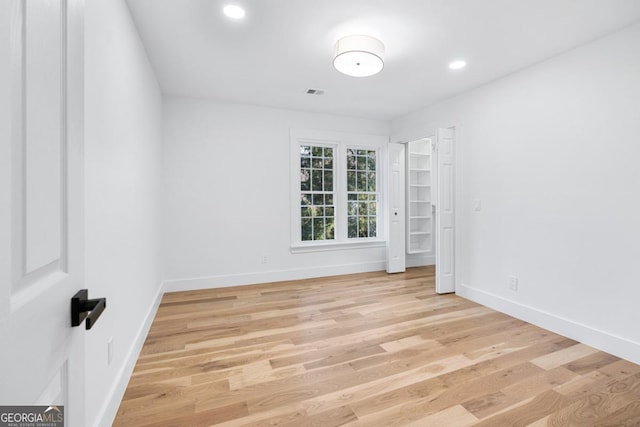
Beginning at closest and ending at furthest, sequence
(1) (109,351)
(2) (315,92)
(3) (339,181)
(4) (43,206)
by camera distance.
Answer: (4) (43,206) < (1) (109,351) < (2) (315,92) < (3) (339,181)

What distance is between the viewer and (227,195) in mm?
4219

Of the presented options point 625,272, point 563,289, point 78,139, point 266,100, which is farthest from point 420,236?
point 78,139

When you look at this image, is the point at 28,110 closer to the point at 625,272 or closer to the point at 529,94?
the point at 625,272

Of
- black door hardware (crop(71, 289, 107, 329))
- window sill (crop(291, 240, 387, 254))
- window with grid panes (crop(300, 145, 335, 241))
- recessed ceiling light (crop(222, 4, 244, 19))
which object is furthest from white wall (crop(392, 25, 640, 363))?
black door hardware (crop(71, 289, 107, 329))

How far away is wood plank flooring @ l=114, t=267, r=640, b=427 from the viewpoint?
171 cm

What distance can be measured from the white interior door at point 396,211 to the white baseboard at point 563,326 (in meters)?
1.46

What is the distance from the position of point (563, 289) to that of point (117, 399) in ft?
12.2

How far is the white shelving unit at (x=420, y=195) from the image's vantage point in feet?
18.6

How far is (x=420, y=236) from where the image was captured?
579 centimetres

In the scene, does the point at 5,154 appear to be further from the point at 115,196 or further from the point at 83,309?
the point at 115,196

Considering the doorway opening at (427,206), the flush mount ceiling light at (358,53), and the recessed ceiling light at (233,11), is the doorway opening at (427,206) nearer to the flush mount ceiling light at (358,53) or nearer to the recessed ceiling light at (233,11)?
the flush mount ceiling light at (358,53)

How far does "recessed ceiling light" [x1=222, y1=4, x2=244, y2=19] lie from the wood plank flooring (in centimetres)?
270

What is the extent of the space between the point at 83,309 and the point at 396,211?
4.78 metres

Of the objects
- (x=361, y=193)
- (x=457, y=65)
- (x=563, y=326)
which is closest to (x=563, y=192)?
(x=563, y=326)
